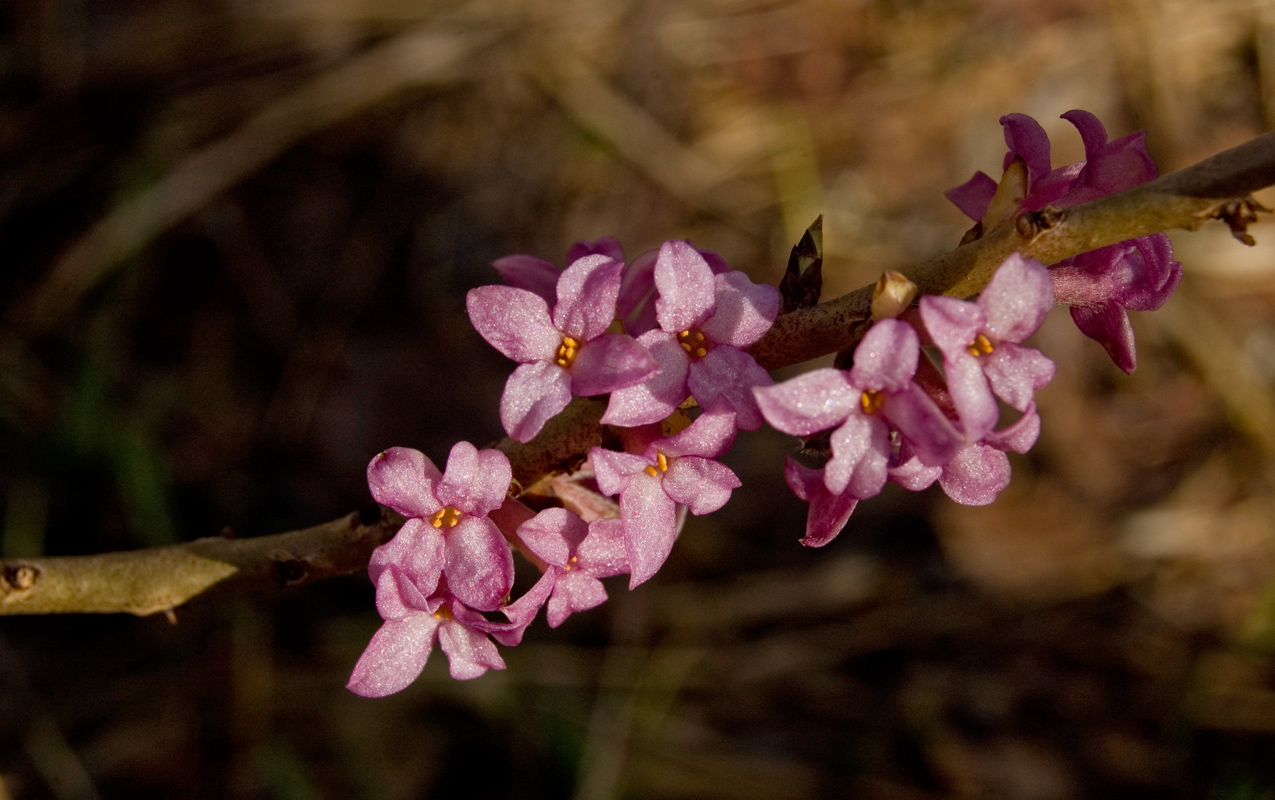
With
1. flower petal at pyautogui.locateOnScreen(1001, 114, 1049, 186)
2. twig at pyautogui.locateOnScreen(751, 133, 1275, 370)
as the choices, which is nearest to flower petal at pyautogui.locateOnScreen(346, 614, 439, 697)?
twig at pyautogui.locateOnScreen(751, 133, 1275, 370)

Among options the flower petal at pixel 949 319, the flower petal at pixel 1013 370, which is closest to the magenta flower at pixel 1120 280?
the flower petal at pixel 1013 370

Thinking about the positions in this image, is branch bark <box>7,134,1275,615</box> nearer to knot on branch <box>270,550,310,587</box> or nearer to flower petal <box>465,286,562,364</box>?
knot on branch <box>270,550,310,587</box>

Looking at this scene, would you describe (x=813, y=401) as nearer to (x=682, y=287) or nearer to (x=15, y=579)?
(x=682, y=287)

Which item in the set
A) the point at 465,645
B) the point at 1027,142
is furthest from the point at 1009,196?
the point at 465,645

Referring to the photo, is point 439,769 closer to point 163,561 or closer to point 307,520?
point 307,520

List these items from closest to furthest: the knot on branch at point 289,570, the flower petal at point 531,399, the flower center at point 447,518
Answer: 1. the flower petal at point 531,399
2. the flower center at point 447,518
3. the knot on branch at point 289,570

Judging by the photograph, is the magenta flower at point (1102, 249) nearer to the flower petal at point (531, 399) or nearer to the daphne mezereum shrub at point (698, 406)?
the daphne mezereum shrub at point (698, 406)

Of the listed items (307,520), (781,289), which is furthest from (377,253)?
(781,289)
